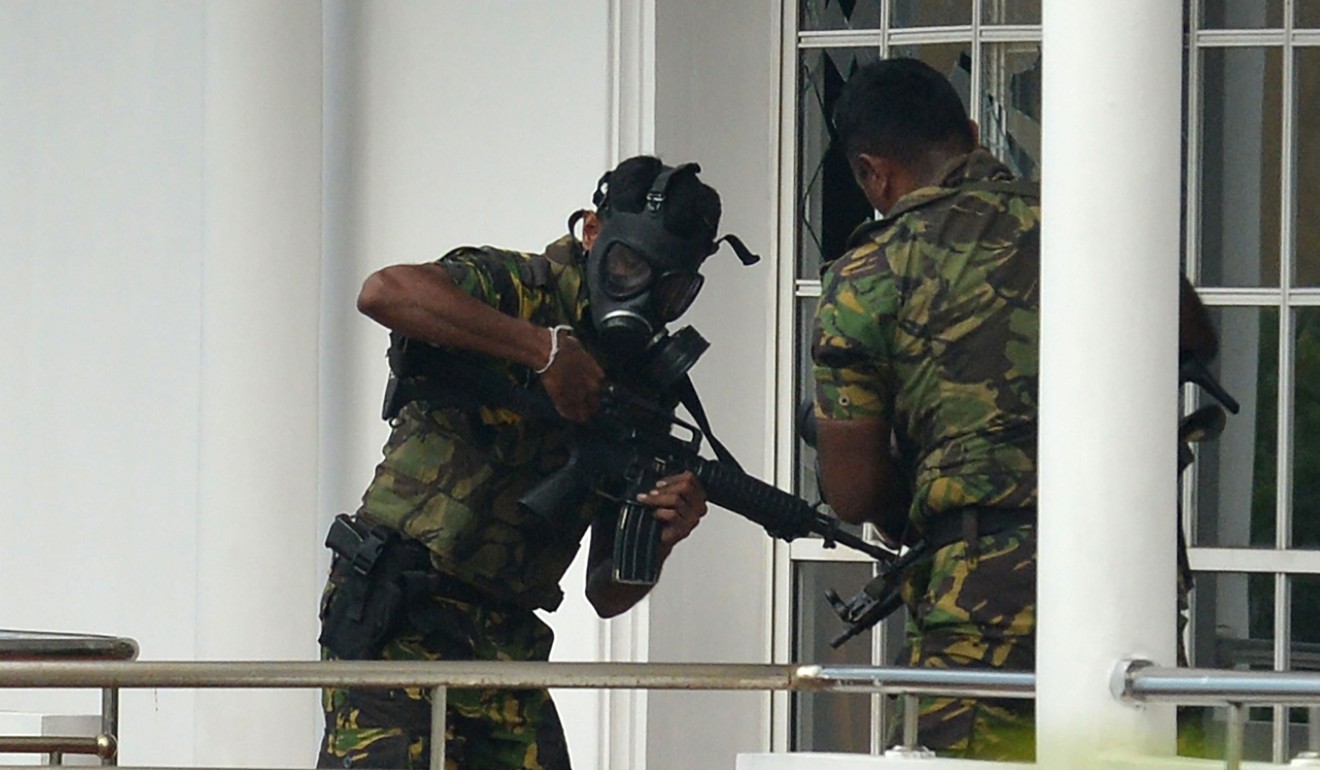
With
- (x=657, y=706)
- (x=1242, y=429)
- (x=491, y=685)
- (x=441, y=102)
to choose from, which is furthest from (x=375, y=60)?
(x=491, y=685)

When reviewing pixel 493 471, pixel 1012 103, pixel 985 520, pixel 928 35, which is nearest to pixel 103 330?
pixel 493 471

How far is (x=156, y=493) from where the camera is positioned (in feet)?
16.9

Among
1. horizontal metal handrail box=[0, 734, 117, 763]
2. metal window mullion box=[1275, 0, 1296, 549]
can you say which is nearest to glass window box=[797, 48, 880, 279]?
metal window mullion box=[1275, 0, 1296, 549]

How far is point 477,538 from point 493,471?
12cm

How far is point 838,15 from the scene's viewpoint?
5.02m

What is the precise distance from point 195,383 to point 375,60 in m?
0.90

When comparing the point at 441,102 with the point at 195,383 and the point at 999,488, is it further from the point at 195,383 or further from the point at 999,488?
the point at 999,488

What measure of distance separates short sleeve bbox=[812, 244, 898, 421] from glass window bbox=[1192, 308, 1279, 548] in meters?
1.89

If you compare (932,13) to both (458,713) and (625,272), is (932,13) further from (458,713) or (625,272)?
(458,713)

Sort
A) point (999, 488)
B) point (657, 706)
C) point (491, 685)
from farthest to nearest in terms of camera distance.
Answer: point (657, 706) < point (999, 488) < point (491, 685)

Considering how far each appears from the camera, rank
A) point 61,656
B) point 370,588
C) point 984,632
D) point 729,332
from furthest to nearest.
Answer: point 729,332, point 370,588, point 61,656, point 984,632

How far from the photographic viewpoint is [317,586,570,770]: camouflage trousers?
3600mm

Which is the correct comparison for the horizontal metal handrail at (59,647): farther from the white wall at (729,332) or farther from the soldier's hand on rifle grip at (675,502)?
the white wall at (729,332)

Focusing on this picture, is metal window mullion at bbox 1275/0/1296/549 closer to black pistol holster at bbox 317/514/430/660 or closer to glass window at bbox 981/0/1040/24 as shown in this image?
glass window at bbox 981/0/1040/24
